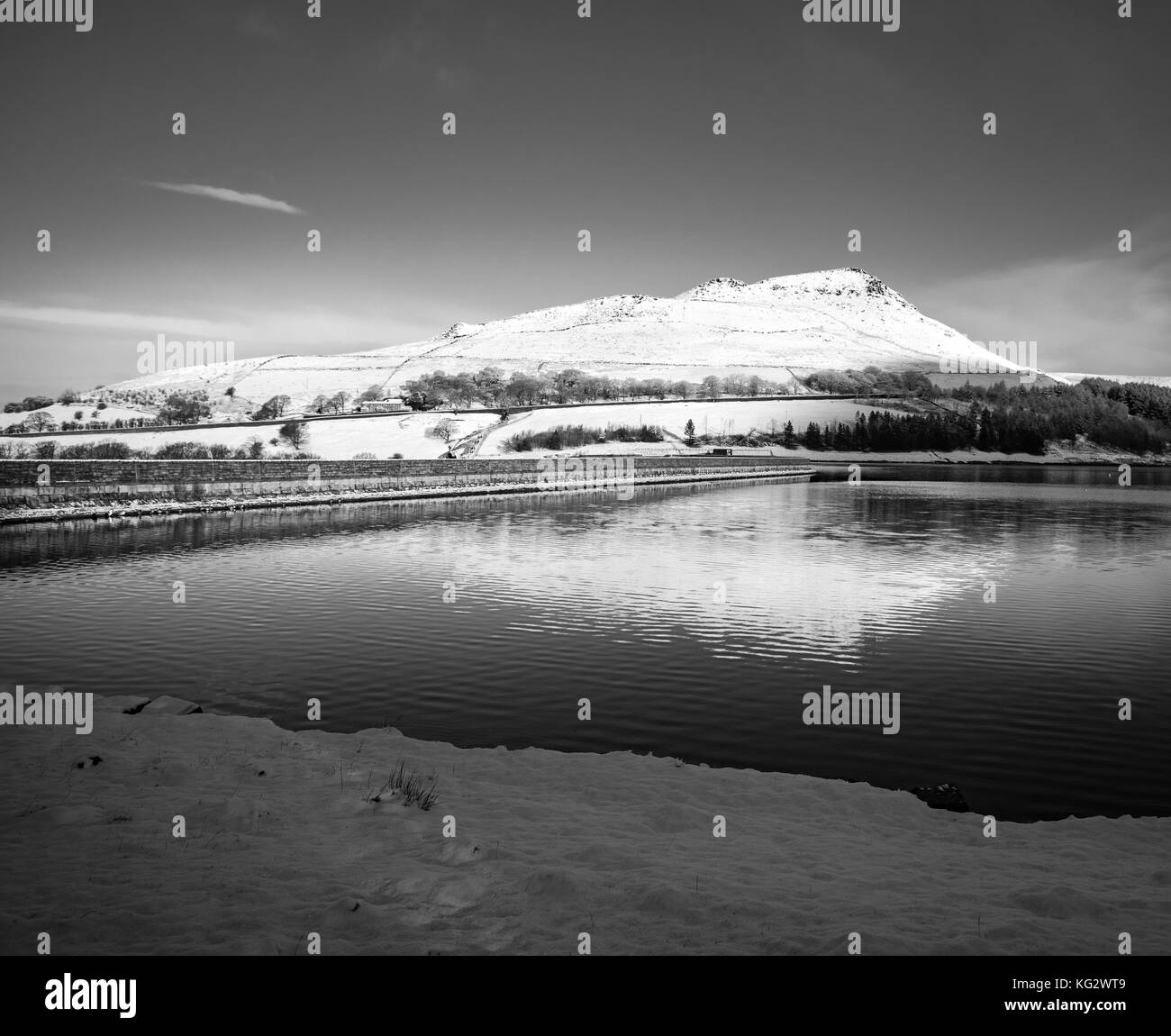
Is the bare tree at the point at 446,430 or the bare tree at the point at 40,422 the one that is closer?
the bare tree at the point at 40,422

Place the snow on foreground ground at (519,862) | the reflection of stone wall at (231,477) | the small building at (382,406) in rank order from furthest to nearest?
the small building at (382,406), the reflection of stone wall at (231,477), the snow on foreground ground at (519,862)

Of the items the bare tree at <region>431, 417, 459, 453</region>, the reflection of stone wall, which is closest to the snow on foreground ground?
the reflection of stone wall

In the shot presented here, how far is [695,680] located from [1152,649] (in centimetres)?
1052

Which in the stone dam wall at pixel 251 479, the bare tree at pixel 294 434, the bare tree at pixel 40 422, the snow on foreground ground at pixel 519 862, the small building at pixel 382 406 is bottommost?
the snow on foreground ground at pixel 519 862

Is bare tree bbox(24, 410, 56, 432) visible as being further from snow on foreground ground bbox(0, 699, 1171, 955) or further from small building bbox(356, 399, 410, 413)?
snow on foreground ground bbox(0, 699, 1171, 955)

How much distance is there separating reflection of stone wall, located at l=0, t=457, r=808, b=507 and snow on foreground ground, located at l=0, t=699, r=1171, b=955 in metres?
45.1

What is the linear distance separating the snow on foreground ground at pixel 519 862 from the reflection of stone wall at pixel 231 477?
45078 millimetres

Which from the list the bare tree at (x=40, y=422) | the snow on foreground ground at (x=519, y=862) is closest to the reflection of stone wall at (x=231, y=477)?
the snow on foreground ground at (x=519, y=862)

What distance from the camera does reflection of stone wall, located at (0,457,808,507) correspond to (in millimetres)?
49531

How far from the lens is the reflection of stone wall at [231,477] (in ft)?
163

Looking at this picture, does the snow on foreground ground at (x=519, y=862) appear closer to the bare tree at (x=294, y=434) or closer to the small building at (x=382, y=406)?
the bare tree at (x=294, y=434)
